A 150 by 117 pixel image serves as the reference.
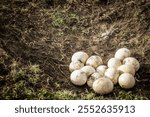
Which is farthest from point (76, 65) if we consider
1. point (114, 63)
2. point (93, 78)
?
point (114, 63)

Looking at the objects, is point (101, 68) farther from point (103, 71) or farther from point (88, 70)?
point (88, 70)

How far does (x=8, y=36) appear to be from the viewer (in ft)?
16.4

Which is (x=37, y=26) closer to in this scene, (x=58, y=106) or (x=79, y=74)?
(x=79, y=74)

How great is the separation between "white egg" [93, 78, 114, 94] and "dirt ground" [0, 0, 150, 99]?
0.07 meters

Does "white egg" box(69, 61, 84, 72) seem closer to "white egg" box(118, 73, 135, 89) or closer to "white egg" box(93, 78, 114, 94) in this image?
"white egg" box(93, 78, 114, 94)

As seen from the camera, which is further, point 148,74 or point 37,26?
point 37,26

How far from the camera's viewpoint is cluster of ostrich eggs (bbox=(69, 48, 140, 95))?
4.14m

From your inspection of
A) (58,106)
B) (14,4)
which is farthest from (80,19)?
(58,106)

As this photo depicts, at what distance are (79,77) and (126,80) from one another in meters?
0.53

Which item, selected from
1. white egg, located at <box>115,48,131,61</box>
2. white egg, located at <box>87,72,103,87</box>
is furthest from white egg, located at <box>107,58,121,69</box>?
white egg, located at <box>87,72,103,87</box>

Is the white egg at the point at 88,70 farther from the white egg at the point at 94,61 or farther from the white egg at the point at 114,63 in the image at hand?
the white egg at the point at 114,63

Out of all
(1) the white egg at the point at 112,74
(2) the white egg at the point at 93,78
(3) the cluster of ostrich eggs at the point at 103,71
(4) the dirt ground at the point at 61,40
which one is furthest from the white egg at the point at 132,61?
(2) the white egg at the point at 93,78

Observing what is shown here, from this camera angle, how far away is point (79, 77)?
4.22 m

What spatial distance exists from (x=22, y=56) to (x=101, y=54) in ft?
3.40
